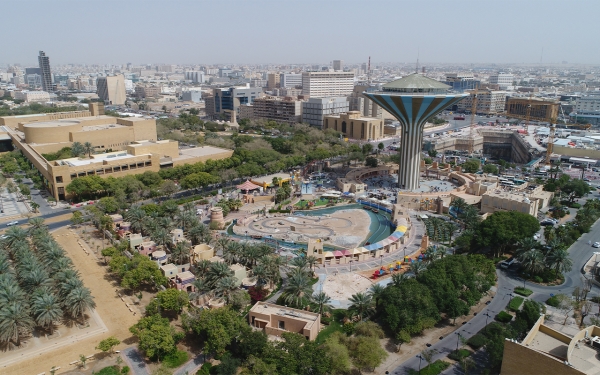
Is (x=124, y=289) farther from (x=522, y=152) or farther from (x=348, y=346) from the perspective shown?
(x=522, y=152)

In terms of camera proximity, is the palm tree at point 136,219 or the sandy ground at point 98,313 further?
the palm tree at point 136,219

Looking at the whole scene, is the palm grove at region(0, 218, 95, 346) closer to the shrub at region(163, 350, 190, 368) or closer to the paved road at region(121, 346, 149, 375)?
the paved road at region(121, 346, 149, 375)

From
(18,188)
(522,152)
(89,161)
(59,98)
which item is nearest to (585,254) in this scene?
(522,152)

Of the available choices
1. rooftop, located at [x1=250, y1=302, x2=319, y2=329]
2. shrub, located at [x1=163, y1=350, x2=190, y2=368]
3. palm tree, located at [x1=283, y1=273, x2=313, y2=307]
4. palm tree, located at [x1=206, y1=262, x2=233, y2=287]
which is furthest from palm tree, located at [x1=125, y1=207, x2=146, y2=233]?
shrub, located at [x1=163, y1=350, x2=190, y2=368]

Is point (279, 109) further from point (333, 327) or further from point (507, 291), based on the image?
point (333, 327)

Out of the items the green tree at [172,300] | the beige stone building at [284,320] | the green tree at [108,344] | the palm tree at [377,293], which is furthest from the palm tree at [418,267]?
the green tree at [108,344]

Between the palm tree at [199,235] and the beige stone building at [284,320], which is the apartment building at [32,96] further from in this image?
the beige stone building at [284,320]

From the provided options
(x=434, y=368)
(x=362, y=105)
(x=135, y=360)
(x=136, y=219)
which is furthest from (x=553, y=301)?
(x=362, y=105)
